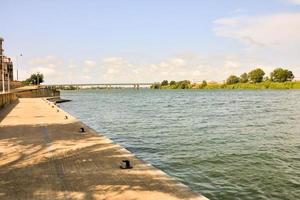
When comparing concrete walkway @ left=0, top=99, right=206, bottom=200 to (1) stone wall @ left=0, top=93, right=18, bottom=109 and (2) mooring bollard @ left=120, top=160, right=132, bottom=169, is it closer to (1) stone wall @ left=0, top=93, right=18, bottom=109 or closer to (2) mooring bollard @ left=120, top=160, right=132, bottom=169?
(2) mooring bollard @ left=120, top=160, right=132, bottom=169

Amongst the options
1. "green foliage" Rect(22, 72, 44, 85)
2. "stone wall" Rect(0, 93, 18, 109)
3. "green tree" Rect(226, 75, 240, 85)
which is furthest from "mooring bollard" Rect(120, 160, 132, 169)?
"green tree" Rect(226, 75, 240, 85)

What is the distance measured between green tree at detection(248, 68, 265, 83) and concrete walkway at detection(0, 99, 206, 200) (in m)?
177

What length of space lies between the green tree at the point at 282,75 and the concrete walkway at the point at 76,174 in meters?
165

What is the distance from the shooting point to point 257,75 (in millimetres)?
183625

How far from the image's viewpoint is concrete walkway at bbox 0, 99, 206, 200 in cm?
822

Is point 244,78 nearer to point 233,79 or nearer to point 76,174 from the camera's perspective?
point 233,79

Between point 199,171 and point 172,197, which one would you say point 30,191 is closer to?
point 172,197

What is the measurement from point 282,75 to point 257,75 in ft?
53.3

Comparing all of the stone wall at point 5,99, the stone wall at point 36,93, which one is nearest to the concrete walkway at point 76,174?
the stone wall at point 5,99

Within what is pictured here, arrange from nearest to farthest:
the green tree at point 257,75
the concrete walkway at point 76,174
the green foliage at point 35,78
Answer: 1. the concrete walkway at point 76,174
2. the green foliage at point 35,78
3. the green tree at point 257,75

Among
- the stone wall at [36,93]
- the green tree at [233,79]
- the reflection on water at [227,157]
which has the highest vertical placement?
the green tree at [233,79]

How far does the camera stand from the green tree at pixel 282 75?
16825 centimetres

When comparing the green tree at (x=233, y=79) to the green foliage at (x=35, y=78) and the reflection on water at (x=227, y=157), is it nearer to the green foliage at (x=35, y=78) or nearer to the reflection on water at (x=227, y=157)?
the green foliage at (x=35, y=78)

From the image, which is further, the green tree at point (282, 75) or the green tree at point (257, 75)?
the green tree at point (257, 75)
